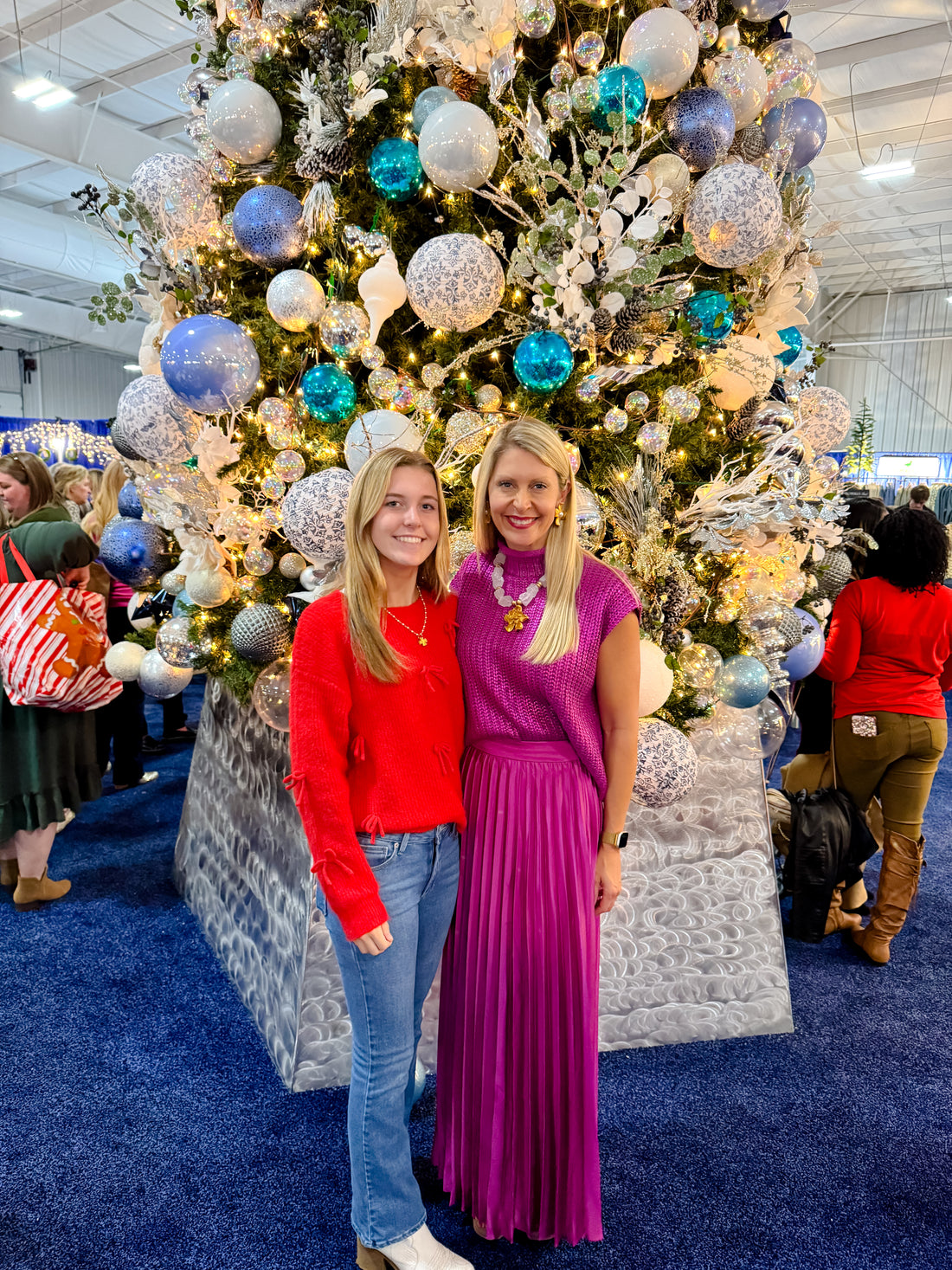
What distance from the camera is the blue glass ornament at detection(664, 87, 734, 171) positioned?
77.5 inches

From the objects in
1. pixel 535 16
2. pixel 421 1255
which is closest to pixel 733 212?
pixel 535 16

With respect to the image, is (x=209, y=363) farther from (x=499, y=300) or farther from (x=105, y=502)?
(x=105, y=502)

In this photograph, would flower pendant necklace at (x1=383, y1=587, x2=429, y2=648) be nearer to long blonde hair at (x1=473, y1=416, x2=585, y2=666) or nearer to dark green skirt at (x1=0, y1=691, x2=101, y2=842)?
long blonde hair at (x1=473, y1=416, x2=585, y2=666)

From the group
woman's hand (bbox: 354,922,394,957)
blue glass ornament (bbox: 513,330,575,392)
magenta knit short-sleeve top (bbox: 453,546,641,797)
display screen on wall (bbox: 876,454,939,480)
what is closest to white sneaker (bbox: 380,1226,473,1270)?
woman's hand (bbox: 354,922,394,957)

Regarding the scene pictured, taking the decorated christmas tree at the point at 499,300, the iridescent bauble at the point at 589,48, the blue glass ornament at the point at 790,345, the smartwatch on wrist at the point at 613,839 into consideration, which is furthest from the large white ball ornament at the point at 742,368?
the smartwatch on wrist at the point at 613,839

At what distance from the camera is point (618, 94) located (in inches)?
71.7

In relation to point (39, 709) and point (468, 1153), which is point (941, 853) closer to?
point (468, 1153)

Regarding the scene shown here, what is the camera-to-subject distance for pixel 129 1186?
180 cm

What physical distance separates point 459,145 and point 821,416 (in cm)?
129

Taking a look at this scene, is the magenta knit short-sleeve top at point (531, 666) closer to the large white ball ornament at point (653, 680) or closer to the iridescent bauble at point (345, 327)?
the large white ball ornament at point (653, 680)

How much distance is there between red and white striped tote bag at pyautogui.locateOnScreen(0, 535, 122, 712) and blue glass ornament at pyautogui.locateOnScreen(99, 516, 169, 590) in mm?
340

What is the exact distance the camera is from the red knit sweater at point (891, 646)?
271 cm

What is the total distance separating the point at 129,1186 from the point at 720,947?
162 centimetres

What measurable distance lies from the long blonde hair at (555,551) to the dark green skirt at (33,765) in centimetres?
231
